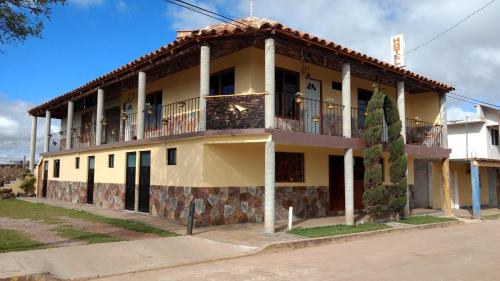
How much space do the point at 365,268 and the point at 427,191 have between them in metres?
14.8

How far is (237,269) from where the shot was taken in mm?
7879

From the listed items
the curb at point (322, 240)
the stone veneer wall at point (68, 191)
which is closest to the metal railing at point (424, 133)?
the curb at point (322, 240)

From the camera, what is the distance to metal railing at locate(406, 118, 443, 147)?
1841cm

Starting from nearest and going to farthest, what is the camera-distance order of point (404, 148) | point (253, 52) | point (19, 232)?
1. point (19, 232)
2. point (253, 52)
3. point (404, 148)

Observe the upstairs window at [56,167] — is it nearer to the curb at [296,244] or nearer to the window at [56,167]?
the window at [56,167]

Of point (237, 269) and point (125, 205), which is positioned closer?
point (237, 269)

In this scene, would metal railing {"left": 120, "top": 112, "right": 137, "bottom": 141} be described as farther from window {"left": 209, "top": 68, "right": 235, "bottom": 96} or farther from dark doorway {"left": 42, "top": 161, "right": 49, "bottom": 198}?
dark doorway {"left": 42, "top": 161, "right": 49, "bottom": 198}

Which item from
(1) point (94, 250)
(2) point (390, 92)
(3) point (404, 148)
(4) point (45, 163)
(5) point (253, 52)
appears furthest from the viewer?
(4) point (45, 163)

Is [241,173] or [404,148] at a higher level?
[404,148]

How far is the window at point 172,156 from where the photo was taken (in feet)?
45.0

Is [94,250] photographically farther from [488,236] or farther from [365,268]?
[488,236]

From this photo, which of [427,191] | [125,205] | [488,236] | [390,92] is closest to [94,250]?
[125,205]

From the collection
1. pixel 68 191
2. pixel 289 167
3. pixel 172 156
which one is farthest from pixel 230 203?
pixel 68 191

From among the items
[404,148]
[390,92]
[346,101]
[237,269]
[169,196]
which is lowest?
[237,269]
